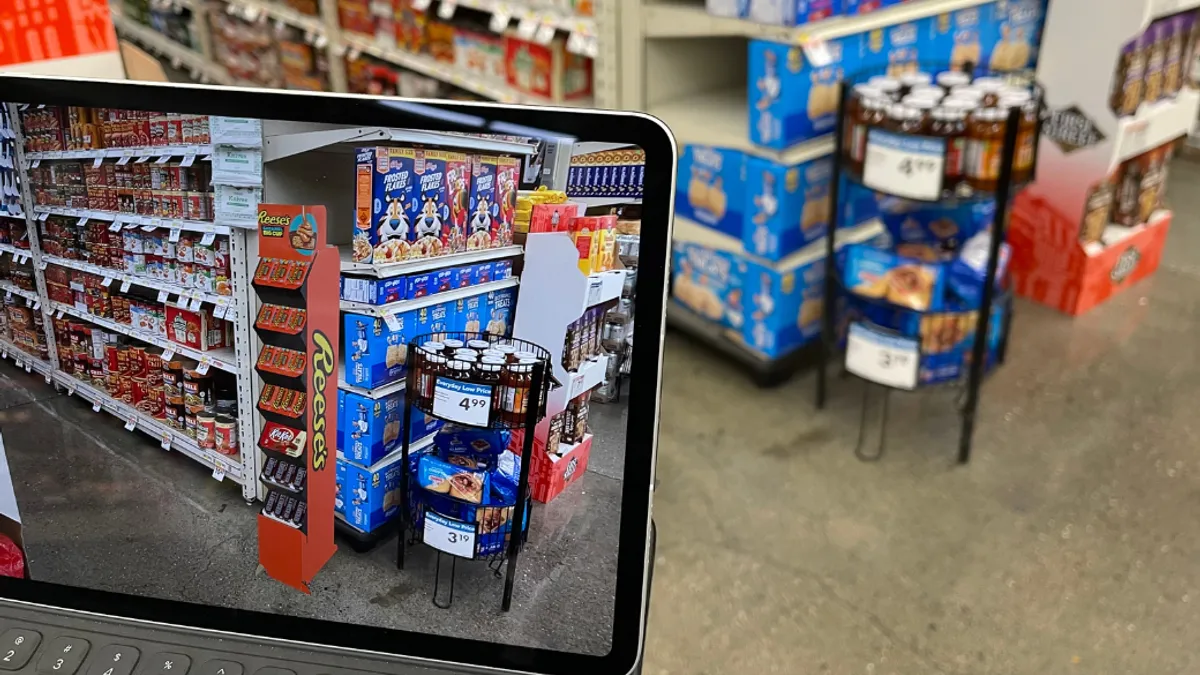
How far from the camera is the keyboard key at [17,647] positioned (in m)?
0.73

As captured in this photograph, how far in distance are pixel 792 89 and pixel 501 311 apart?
1812 mm

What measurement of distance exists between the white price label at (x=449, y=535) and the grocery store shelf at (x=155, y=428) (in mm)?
149

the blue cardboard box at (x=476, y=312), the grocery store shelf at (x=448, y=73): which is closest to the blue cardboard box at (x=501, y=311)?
the blue cardboard box at (x=476, y=312)

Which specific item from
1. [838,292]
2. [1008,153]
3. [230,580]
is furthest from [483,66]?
[230,580]

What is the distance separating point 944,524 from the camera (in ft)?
6.87

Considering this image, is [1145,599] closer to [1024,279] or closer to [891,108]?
[891,108]

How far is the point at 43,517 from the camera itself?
2.52ft

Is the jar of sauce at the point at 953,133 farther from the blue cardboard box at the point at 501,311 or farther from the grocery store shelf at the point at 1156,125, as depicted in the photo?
the blue cardboard box at the point at 501,311

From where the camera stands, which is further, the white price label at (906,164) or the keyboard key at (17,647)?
the white price label at (906,164)

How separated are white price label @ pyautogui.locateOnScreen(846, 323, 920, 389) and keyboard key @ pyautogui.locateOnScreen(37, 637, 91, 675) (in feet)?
6.03

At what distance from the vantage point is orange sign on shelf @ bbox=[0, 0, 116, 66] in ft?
3.43

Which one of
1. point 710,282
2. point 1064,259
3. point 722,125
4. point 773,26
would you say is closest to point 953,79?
point 773,26

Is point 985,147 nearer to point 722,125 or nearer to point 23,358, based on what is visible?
point 722,125

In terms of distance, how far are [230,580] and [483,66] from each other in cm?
265
